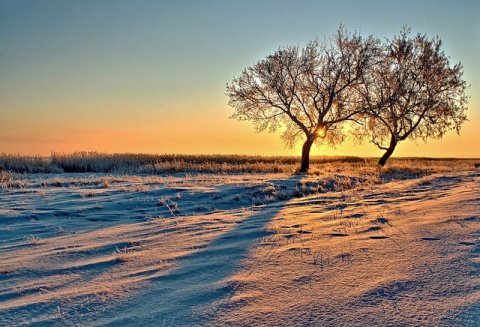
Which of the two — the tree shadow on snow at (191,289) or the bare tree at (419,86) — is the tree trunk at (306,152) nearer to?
the bare tree at (419,86)

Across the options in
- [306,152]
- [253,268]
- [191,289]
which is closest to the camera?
[191,289]

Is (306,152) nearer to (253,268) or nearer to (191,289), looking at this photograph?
(253,268)

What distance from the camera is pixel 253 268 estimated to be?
12.1 ft

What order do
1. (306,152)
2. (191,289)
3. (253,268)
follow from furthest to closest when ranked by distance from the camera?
(306,152) < (253,268) < (191,289)

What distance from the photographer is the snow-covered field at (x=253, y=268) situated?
277 centimetres

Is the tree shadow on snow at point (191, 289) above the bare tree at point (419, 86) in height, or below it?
below

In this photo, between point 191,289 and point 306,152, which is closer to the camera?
point 191,289

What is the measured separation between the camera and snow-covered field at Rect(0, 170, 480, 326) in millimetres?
2766

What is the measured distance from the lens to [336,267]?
11.9 feet

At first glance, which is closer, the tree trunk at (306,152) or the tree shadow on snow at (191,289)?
the tree shadow on snow at (191,289)

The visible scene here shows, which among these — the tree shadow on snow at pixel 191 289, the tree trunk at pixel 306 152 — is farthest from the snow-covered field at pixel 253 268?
the tree trunk at pixel 306 152

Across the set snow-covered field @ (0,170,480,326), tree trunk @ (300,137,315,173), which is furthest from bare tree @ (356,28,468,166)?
snow-covered field @ (0,170,480,326)

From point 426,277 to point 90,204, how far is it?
7.71 m

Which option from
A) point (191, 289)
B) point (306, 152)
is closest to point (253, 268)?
point (191, 289)
